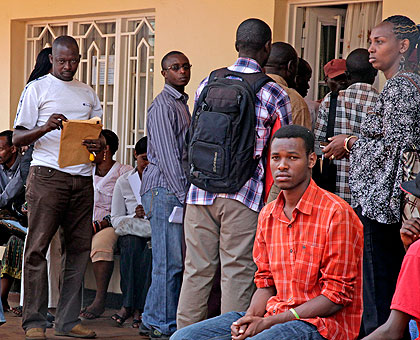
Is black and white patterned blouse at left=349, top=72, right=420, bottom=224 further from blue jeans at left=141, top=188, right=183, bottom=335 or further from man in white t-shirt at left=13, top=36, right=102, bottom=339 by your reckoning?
man in white t-shirt at left=13, top=36, right=102, bottom=339

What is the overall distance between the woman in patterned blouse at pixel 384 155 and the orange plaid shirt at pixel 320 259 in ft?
2.68

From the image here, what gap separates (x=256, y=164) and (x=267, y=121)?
0.27 metres

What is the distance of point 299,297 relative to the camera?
3.62m

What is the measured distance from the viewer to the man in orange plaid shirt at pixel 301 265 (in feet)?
11.6

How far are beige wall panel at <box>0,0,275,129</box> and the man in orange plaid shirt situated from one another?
352 centimetres

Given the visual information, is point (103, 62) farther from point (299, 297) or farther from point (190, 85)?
point (299, 297)

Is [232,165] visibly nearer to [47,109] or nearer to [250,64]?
[250,64]

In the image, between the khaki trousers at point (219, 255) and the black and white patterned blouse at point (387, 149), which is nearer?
the black and white patterned blouse at point (387, 149)

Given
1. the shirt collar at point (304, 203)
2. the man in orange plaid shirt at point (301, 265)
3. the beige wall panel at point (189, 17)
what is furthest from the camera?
the beige wall panel at point (189, 17)

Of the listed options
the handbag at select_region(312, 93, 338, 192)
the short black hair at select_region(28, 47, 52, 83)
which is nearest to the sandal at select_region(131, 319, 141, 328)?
the short black hair at select_region(28, 47, 52, 83)

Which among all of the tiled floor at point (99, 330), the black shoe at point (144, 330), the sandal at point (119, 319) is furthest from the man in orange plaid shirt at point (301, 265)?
the sandal at point (119, 319)

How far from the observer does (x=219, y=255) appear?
195 inches

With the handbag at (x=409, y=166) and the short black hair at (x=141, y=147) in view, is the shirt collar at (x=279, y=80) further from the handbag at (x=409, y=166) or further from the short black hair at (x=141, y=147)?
the short black hair at (x=141, y=147)

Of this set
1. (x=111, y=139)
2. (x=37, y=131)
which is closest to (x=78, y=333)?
(x=37, y=131)
